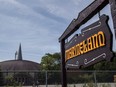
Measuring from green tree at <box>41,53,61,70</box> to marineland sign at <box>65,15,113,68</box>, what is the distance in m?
39.8

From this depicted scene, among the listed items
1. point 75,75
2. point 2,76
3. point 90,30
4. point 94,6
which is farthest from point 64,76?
point 75,75

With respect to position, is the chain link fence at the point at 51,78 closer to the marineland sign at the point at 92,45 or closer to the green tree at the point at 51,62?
the marineland sign at the point at 92,45

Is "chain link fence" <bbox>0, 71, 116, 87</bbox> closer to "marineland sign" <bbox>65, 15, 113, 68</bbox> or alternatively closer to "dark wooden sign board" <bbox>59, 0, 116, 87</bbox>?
"dark wooden sign board" <bbox>59, 0, 116, 87</bbox>

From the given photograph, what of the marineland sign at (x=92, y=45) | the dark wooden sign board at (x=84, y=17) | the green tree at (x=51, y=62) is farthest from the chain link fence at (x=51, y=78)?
the green tree at (x=51, y=62)

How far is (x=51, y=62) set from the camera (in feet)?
155

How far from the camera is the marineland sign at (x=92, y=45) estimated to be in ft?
13.2

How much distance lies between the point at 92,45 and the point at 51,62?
42798mm

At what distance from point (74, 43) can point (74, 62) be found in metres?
0.42

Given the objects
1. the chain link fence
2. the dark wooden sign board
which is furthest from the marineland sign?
the chain link fence

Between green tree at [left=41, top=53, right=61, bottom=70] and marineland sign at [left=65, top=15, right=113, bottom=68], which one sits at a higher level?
green tree at [left=41, top=53, right=61, bottom=70]

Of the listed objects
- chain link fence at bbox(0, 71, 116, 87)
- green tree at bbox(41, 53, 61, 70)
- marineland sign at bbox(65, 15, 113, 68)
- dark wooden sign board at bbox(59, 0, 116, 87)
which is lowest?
chain link fence at bbox(0, 71, 116, 87)

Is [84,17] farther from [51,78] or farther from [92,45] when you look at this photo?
[51,78]

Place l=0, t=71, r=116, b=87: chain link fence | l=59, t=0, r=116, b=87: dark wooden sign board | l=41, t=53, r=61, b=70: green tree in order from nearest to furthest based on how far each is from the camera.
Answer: l=59, t=0, r=116, b=87: dark wooden sign board, l=0, t=71, r=116, b=87: chain link fence, l=41, t=53, r=61, b=70: green tree

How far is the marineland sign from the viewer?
13.2ft
